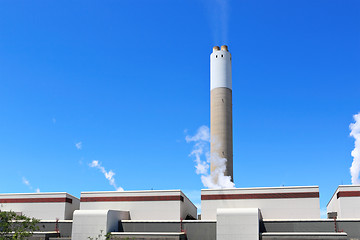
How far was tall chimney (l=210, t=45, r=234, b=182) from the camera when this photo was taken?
6906 centimetres

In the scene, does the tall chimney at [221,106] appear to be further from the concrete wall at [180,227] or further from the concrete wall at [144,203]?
the concrete wall at [180,227]

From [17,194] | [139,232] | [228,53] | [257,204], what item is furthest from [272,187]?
[17,194]

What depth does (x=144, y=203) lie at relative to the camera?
2199 inches

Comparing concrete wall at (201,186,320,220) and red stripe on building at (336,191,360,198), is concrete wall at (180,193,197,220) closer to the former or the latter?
concrete wall at (201,186,320,220)

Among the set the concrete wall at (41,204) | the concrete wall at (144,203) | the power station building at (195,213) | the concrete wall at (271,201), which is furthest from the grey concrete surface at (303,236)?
the concrete wall at (41,204)

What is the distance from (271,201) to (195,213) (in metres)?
17.3

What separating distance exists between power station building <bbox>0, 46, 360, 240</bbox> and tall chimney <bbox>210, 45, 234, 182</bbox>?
36.7 ft

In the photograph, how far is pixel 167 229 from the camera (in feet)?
162

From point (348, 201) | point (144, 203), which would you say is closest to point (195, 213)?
point (144, 203)

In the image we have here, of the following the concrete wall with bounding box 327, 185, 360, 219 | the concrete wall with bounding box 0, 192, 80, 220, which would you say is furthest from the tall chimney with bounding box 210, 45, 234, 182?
the concrete wall with bounding box 0, 192, 80, 220

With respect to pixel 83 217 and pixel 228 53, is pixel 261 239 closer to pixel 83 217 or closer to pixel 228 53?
pixel 83 217

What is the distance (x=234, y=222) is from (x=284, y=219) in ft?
25.0

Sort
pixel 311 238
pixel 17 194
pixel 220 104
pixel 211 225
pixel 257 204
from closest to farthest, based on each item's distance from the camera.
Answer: pixel 311 238 → pixel 211 225 → pixel 257 204 → pixel 17 194 → pixel 220 104

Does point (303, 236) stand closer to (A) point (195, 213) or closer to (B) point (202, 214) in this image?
(B) point (202, 214)
